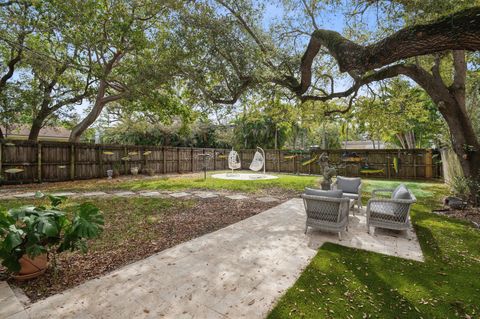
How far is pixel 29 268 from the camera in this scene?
2.23 metres

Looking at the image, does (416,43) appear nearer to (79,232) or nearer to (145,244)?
(79,232)

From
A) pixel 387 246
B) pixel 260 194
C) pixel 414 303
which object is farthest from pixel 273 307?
pixel 260 194

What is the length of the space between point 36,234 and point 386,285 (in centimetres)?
332

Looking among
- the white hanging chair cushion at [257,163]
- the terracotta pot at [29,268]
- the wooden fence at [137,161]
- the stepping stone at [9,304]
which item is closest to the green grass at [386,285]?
the stepping stone at [9,304]

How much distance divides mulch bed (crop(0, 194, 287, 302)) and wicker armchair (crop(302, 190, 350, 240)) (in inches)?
58.6

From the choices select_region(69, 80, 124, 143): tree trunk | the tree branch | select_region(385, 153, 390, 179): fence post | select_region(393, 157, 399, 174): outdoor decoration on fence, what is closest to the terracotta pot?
the tree branch

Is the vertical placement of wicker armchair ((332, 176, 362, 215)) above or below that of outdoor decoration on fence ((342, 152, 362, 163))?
below

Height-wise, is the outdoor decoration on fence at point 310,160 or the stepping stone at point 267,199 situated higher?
the outdoor decoration on fence at point 310,160

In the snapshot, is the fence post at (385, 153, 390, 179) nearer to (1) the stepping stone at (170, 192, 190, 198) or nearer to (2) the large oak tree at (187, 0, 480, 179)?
(2) the large oak tree at (187, 0, 480, 179)

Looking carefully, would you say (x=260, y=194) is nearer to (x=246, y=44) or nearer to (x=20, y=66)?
(x=246, y=44)

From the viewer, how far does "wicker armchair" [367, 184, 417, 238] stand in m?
3.46

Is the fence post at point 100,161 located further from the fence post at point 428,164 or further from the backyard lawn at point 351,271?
the fence post at point 428,164

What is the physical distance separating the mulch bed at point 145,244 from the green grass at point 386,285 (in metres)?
1.89

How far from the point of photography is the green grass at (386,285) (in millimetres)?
1852
